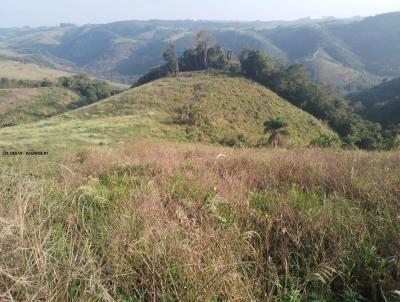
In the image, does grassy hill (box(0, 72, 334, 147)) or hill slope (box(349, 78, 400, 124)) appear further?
hill slope (box(349, 78, 400, 124))

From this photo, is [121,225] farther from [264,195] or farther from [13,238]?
[264,195]

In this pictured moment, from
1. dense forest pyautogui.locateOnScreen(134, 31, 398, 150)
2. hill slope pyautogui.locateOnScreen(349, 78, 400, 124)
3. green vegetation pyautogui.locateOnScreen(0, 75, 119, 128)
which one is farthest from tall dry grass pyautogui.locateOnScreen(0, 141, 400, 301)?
hill slope pyautogui.locateOnScreen(349, 78, 400, 124)

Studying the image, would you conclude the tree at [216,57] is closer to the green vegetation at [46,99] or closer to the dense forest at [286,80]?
the dense forest at [286,80]

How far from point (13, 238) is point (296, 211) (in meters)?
2.53

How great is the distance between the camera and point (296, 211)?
3.62 metres

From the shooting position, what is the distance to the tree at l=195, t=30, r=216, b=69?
3206 inches

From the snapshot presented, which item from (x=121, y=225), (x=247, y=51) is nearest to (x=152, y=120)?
(x=121, y=225)

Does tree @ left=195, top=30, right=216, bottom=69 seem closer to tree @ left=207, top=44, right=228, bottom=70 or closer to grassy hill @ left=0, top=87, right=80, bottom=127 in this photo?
tree @ left=207, top=44, right=228, bottom=70

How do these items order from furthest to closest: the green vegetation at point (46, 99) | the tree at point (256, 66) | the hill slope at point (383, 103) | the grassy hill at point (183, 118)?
the hill slope at point (383, 103) < the green vegetation at point (46, 99) < the tree at point (256, 66) < the grassy hill at point (183, 118)

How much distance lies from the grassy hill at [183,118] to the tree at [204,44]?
1672 cm

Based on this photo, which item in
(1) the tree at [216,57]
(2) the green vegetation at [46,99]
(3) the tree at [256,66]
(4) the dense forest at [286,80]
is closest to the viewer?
(4) the dense forest at [286,80]

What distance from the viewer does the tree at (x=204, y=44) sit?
267 feet

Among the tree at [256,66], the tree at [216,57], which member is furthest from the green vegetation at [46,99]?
the tree at [256,66]

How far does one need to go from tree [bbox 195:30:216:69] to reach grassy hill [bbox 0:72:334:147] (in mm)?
16722
